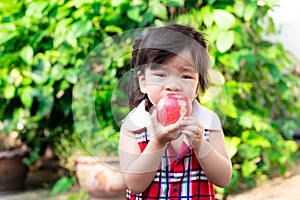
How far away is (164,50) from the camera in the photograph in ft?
3.54

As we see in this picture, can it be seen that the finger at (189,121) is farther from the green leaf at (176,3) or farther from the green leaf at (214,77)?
the green leaf at (176,3)

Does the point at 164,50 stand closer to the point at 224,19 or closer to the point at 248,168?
the point at 224,19

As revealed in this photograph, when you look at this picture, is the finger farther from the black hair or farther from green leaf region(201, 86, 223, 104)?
green leaf region(201, 86, 223, 104)

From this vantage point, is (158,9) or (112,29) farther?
(112,29)

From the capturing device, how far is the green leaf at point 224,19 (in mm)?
2590

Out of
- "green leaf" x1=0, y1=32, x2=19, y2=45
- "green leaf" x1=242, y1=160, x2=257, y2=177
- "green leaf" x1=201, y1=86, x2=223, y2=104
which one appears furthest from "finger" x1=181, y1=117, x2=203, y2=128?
→ "green leaf" x1=0, y1=32, x2=19, y2=45

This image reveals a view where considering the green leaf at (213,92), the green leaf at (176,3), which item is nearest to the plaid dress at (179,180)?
the green leaf at (213,92)

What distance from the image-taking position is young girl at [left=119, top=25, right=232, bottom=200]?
3.37 ft

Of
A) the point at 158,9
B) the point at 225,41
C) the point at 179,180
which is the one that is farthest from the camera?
the point at 225,41

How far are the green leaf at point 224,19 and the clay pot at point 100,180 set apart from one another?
3.12ft

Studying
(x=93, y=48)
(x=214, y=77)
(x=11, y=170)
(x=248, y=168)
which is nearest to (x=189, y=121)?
(x=214, y=77)

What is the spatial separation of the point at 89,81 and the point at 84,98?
37cm

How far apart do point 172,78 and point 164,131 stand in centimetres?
11

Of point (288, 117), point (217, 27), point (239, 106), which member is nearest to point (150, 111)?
point (217, 27)
